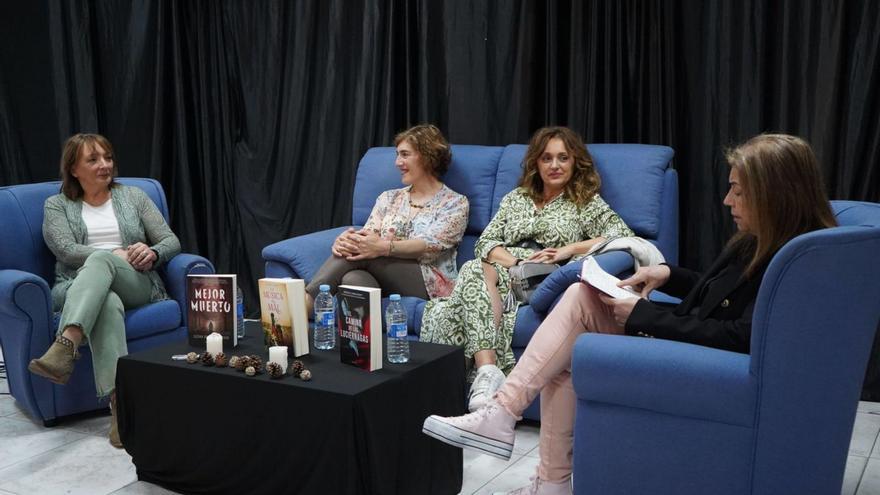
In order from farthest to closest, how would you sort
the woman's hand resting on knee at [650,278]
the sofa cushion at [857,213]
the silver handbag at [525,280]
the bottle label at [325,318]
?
1. the silver handbag at [525,280]
2. the bottle label at [325,318]
3. the woman's hand resting on knee at [650,278]
4. the sofa cushion at [857,213]

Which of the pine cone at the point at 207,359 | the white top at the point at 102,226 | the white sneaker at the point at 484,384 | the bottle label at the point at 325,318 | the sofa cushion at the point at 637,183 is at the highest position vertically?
the sofa cushion at the point at 637,183

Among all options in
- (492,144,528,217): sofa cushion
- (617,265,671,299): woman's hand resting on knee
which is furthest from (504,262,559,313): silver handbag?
(617,265,671,299): woman's hand resting on knee

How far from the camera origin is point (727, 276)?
2064mm

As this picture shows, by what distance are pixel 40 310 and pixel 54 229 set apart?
45cm

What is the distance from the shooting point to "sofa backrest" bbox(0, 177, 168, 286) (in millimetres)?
3268

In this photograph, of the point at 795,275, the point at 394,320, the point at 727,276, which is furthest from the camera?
the point at 394,320

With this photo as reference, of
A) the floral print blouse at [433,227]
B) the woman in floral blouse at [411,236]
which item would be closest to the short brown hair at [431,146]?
the woman in floral blouse at [411,236]

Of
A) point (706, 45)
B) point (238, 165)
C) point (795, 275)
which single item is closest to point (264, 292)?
point (795, 275)

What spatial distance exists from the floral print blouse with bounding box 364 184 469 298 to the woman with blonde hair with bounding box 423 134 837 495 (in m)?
1.16

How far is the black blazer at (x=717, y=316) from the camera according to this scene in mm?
1918

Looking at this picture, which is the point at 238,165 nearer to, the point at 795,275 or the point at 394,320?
the point at 394,320

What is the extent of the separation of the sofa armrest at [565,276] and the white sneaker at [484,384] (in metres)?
0.28

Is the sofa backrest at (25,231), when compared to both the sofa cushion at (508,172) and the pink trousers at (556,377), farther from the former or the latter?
the pink trousers at (556,377)

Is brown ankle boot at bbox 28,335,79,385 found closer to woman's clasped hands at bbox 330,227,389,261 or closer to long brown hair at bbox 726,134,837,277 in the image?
woman's clasped hands at bbox 330,227,389,261
